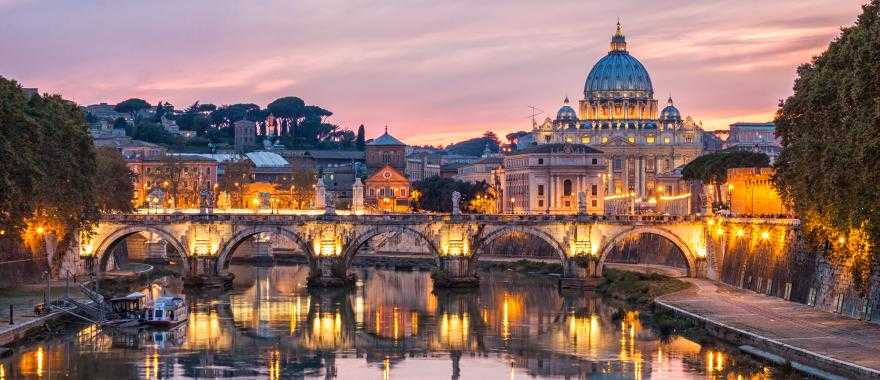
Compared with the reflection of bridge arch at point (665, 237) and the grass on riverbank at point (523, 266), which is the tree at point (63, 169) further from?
the grass on riverbank at point (523, 266)

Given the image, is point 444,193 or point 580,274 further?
point 444,193

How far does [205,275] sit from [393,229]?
41.1ft

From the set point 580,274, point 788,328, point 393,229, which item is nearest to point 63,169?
point 393,229

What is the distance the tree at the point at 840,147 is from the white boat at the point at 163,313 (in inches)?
1170

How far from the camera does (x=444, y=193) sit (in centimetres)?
17675

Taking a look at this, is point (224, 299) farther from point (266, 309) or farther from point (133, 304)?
point (133, 304)

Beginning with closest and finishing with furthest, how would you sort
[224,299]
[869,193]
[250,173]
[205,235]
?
[869,193] < [224,299] < [205,235] < [250,173]

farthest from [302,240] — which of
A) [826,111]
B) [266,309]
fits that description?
[826,111]

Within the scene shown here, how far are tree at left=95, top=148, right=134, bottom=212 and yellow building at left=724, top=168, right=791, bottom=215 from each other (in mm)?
39777

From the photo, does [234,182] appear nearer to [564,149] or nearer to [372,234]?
[564,149]

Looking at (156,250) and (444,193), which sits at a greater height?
(444,193)

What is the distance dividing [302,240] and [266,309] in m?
17.1

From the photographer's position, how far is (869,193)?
59156 mm

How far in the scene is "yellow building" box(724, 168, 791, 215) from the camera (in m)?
92.2
